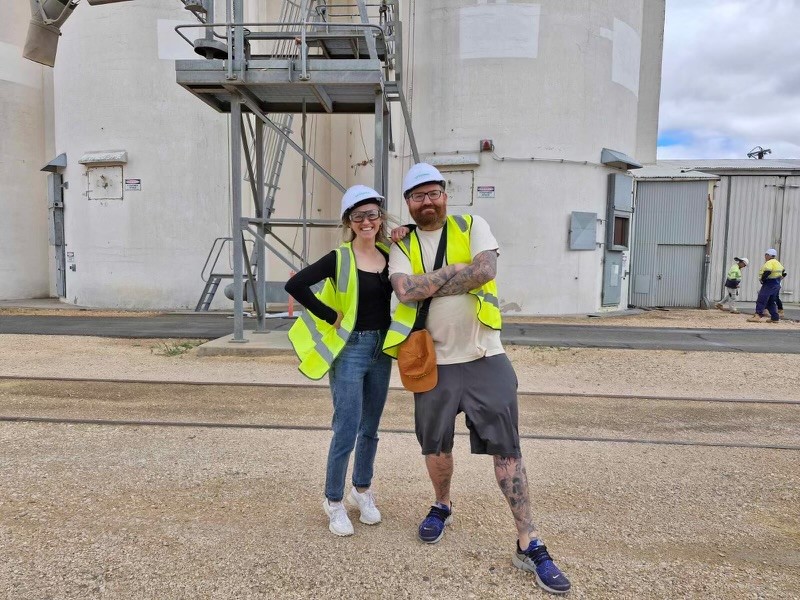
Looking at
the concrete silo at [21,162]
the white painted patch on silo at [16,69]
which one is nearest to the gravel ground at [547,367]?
the concrete silo at [21,162]

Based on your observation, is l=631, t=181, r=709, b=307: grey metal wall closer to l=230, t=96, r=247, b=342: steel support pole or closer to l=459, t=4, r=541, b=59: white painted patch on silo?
l=459, t=4, r=541, b=59: white painted patch on silo

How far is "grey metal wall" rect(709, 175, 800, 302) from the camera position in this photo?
17.4m

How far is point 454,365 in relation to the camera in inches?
110

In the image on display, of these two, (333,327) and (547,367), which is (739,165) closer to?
(547,367)

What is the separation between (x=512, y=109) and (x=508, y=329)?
5.70 m

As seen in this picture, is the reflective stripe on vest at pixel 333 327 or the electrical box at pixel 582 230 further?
the electrical box at pixel 582 230

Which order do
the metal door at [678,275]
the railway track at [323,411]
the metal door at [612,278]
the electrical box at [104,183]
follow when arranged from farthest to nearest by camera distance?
the metal door at [678,275], the metal door at [612,278], the electrical box at [104,183], the railway track at [323,411]

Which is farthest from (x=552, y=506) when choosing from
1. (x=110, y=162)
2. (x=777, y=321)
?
(x=110, y=162)

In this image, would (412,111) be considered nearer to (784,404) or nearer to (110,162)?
(110,162)

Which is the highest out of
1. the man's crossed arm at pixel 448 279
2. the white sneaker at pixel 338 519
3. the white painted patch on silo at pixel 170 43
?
the white painted patch on silo at pixel 170 43

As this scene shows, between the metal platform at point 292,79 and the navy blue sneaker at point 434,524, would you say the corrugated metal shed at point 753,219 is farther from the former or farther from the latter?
the navy blue sneaker at point 434,524

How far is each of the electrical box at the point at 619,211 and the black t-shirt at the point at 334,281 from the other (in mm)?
13298

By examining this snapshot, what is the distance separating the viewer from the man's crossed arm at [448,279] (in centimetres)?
271

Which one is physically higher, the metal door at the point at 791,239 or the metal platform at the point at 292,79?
the metal platform at the point at 292,79
